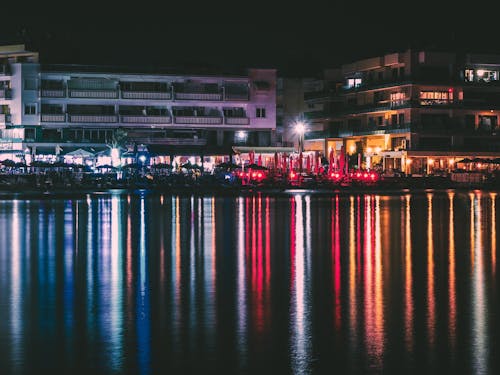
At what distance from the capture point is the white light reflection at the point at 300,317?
1256 centimetres

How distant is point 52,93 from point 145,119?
8.66 meters

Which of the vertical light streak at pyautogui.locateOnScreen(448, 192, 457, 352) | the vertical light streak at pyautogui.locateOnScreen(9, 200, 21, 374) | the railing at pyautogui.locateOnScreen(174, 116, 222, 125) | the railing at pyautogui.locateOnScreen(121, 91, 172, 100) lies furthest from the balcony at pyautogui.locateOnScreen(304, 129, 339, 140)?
the vertical light streak at pyautogui.locateOnScreen(9, 200, 21, 374)

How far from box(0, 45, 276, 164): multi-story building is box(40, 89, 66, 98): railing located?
0.29 feet

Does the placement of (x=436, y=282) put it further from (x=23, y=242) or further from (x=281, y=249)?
(x=23, y=242)

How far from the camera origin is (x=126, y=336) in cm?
1391

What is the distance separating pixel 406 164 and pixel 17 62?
3646cm

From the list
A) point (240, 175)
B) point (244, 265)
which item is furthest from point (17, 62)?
point (244, 265)

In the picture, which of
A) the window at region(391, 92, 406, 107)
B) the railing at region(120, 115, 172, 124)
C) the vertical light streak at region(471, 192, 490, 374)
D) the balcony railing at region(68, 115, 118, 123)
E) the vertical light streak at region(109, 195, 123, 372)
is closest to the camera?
the vertical light streak at region(471, 192, 490, 374)

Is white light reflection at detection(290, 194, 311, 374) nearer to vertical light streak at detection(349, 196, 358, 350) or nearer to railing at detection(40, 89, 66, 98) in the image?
vertical light streak at detection(349, 196, 358, 350)

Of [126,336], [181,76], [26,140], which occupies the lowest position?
[126,336]

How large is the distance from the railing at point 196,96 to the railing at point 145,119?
229 centimetres

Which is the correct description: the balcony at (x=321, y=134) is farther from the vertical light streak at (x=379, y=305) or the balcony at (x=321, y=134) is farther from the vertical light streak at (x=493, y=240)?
the vertical light streak at (x=379, y=305)

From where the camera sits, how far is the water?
41.6 ft

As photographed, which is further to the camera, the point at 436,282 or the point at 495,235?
the point at 495,235
